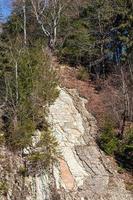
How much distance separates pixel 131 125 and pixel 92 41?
10105 millimetres

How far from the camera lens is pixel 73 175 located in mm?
27547

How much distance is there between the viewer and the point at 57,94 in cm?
3153

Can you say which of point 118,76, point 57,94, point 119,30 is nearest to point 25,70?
point 57,94

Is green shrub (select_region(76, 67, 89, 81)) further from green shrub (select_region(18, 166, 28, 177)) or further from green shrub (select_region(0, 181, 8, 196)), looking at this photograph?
green shrub (select_region(0, 181, 8, 196))

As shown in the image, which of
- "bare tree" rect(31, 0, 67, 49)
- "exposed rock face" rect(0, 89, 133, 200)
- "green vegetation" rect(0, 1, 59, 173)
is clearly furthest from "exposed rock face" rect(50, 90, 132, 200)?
"bare tree" rect(31, 0, 67, 49)

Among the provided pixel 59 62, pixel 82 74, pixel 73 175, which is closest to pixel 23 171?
pixel 73 175

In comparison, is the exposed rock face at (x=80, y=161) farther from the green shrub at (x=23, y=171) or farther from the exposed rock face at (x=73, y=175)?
the green shrub at (x=23, y=171)

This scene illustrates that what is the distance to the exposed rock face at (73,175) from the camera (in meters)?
26.6

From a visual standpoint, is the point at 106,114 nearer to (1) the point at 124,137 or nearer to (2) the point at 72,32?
(1) the point at 124,137

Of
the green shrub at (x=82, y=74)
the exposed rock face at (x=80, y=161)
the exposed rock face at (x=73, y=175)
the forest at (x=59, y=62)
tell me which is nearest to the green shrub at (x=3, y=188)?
the exposed rock face at (x=73, y=175)

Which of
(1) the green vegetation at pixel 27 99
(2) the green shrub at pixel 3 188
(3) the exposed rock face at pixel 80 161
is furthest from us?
(1) the green vegetation at pixel 27 99

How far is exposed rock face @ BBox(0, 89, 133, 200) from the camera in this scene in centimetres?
2656

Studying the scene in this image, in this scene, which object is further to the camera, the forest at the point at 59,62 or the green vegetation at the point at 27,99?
the forest at the point at 59,62

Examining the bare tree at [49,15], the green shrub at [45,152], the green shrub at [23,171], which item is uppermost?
the bare tree at [49,15]
